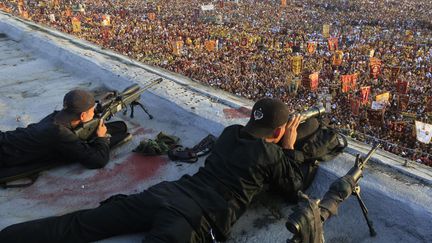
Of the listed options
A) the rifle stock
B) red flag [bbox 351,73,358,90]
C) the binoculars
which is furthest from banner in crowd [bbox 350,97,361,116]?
the binoculars

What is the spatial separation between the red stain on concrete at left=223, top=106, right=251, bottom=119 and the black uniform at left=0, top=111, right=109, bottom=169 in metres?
1.49

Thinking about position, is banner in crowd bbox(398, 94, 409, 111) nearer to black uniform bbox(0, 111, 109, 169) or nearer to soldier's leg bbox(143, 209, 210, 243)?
black uniform bbox(0, 111, 109, 169)

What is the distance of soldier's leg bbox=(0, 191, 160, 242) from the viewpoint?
113 inches

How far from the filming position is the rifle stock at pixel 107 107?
164 inches

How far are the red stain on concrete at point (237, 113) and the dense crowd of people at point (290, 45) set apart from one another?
1834mm

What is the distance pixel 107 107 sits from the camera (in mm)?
4648

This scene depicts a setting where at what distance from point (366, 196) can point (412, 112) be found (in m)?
10.1

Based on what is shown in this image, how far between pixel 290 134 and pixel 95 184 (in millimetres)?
1989

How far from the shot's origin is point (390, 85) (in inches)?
560

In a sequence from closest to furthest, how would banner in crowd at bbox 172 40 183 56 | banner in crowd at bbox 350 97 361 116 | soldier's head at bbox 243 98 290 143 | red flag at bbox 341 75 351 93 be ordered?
soldier's head at bbox 243 98 290 143 → banner in crowd at bbox 350 97 361 116 → red flag at bbox 341 75 351 93 → banner in crowd at bbox 172 40 183 56

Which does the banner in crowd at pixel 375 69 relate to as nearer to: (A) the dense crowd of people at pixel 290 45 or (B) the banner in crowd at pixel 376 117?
(A) the dense crowd of people at pixel 290 45

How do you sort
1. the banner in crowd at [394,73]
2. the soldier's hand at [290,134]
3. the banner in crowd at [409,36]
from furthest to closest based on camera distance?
the banner in crowd at [409,36] → the banner in crowd at [394,73] → the soldier's hand at [290,134]


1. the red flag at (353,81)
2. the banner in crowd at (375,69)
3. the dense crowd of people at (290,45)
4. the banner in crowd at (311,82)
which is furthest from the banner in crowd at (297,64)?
the banner in crowd at (375,69)

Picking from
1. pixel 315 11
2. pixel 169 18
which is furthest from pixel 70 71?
pixel 315 11
